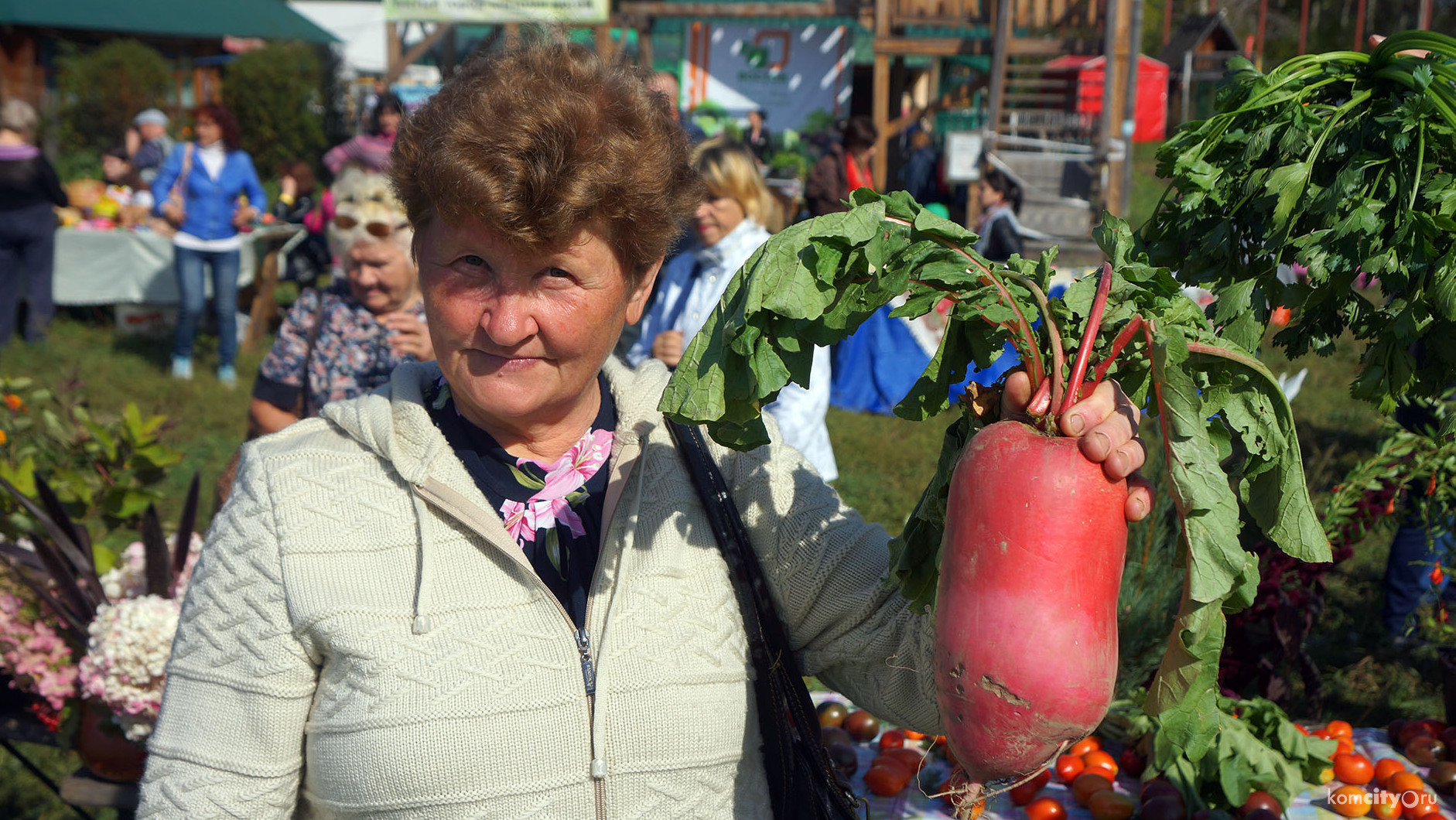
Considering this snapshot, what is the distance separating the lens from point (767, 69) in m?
14.0

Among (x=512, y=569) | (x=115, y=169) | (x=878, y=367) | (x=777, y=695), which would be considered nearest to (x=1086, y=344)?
(x=777, y=695)

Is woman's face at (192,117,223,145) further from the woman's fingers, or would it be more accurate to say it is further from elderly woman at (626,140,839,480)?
the woman's fingers

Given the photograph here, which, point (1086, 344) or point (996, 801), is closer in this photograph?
point (1086, 344)

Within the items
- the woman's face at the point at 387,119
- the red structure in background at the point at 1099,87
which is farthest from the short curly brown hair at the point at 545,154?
the red structure in background at the point at 1099,87

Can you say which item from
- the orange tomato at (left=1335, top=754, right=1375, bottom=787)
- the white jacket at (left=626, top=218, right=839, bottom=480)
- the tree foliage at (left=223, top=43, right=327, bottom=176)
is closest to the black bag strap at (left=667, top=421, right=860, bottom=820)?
the orange tomato at (left=1335, top=754, right=1375, bottom=787)

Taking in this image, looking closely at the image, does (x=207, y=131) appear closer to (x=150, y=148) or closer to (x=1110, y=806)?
(x=150, y=148)

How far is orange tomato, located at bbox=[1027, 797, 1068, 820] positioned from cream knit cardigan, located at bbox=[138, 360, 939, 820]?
82cm

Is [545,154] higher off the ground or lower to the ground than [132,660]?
higher

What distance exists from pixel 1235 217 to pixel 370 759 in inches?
55.1

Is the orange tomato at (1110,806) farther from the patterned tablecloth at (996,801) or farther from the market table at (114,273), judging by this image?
the market table at (114,273)

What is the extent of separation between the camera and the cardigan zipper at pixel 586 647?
5.02 ft

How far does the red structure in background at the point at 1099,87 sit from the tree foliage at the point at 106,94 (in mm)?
13466

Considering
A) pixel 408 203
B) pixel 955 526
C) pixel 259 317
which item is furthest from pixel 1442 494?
pixel 259 317

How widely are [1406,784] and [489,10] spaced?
12.0 metres
